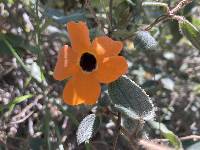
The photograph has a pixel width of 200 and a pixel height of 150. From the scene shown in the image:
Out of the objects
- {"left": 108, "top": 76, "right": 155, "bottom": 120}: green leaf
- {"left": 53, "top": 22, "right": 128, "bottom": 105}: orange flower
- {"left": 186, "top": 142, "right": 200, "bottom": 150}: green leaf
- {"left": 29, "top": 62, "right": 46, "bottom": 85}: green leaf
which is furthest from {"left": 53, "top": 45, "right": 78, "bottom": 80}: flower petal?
{"left": 186, "top": 142, "right": 200, "bottom": 150}: green leaf

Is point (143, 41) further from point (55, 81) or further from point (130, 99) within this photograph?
point (55, 81)

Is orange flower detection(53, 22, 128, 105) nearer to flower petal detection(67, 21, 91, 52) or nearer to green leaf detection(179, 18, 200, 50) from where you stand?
flower petal detection(67, 21, 91, 52)

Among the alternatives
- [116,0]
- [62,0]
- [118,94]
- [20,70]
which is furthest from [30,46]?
[62,0]

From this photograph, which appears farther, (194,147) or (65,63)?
(194,147)

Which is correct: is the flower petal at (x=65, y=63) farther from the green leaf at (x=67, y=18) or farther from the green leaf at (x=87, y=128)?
the green leaf at (x=67, y=18)

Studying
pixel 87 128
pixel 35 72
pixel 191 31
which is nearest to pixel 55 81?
pixel 35 72

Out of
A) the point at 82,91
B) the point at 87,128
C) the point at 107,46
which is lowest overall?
the point at 87,128

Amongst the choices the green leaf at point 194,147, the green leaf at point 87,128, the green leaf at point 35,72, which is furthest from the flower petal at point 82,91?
the green leaf at point 194,147
